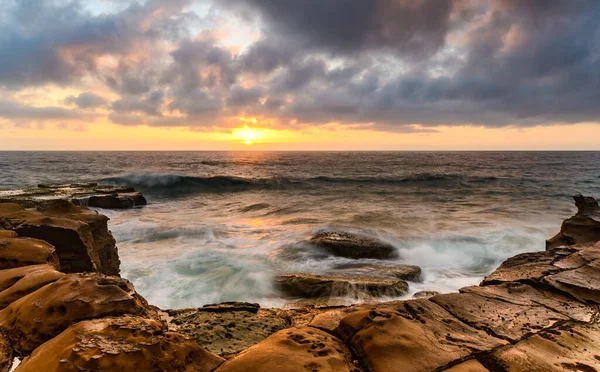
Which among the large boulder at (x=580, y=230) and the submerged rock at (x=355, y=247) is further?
the submerged rock at (x=355, y=247)

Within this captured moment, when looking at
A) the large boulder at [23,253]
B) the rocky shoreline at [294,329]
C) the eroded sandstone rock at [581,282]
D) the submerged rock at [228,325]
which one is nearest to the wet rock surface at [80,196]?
the large boulder at [23,253]

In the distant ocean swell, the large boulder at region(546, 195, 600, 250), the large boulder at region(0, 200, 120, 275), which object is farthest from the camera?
the distant ocean swell

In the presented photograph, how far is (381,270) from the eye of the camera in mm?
7695

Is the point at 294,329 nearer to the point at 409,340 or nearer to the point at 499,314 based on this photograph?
the point at 409,340

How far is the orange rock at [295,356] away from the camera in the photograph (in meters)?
2.09

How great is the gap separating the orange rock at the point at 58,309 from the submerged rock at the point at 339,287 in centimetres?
387

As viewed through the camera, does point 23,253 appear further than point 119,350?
Yes

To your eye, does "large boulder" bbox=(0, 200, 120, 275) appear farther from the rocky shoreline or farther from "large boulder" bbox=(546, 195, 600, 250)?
"large boulder" bbox=(546, 195, 600, 250)

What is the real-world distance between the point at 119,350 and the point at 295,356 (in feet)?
3.74

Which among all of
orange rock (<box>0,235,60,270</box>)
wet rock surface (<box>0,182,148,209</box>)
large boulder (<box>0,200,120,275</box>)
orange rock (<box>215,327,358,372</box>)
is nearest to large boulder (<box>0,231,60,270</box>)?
orange rock (<box>0,235,60,270</box>)

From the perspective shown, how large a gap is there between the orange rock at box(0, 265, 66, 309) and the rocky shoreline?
1 centimetres

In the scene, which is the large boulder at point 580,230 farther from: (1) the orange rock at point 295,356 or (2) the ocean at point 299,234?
(1) the orange rock at point 295,356

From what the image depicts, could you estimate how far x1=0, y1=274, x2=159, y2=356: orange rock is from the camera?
7.73ft

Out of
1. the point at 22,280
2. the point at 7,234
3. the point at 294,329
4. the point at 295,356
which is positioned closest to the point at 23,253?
the point at 7,234
